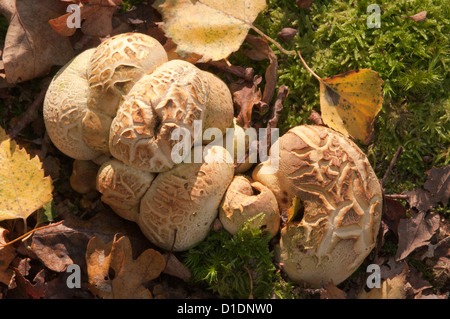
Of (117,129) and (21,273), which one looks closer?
(117,129)

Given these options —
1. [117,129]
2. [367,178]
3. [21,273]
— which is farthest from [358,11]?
[21,273]

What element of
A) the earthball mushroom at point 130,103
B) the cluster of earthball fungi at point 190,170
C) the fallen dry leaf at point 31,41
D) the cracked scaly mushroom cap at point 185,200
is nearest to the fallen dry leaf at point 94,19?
the fallen dry leaf at point 31,41

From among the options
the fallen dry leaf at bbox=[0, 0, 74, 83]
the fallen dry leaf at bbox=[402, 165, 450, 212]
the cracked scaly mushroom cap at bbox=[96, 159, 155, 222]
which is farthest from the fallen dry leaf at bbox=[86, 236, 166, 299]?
the fallen dry leaf at bbox=[402, 165, 450, 212]

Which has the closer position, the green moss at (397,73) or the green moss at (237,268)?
the green moss at (237,268)

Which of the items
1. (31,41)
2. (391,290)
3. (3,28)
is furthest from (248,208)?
(3,28)

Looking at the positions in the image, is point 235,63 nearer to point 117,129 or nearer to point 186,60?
point 186,60

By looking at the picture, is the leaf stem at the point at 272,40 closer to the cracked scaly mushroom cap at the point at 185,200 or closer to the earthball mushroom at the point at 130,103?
the earthball mushroom at the point at 130,103
